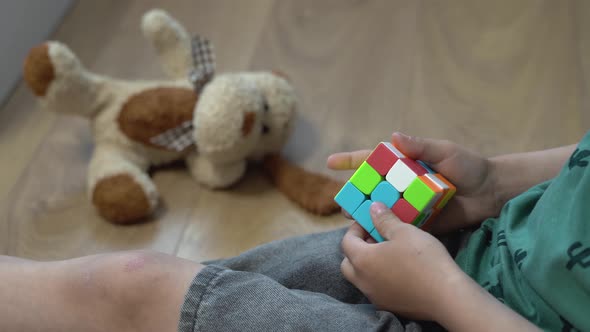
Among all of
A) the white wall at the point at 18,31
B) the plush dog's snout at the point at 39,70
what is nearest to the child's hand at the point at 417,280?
the plush dog's snout at the point at 39,70

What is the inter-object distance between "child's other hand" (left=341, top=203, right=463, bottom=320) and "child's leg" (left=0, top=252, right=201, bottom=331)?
0.54 feet

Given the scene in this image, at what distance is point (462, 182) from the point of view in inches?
25.5

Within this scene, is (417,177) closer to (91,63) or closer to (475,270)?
(475,270)

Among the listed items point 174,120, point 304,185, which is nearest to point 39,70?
point 174,120

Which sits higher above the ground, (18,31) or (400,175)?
(400,175)

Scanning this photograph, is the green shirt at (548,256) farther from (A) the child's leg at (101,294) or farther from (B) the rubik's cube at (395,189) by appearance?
(A) the child's leg at (101,294)

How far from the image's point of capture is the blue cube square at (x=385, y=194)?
59cm

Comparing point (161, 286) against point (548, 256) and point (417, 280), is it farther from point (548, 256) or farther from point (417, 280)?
point (548, 256)

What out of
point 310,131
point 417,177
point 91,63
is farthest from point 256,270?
point 91,63

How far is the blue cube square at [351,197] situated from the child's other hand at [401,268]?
0.07 feet

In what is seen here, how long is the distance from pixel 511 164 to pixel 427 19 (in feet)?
2.42

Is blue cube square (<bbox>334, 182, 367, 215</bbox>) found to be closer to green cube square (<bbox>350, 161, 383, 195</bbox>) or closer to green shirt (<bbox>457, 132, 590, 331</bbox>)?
green cube square (<bbox>350, 161, 383, 195</bbox>)

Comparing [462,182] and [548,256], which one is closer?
[548,256]

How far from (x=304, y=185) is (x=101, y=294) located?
47 cm
